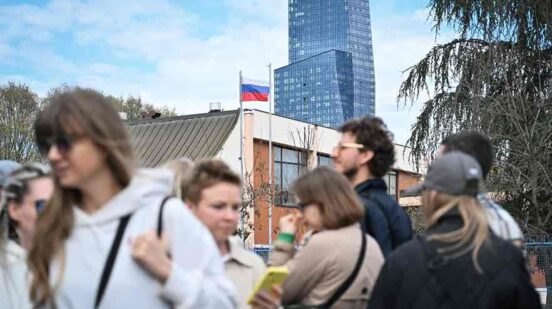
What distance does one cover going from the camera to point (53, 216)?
276cm

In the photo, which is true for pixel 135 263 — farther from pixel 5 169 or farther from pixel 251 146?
pixel 251 146

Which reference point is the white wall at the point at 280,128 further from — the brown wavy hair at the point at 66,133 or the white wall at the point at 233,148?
the brown wavy hair at the point at 66,133

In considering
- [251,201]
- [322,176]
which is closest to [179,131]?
[251,201]

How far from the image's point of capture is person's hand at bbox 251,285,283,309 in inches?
145

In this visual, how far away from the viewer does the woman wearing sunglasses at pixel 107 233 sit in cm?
263

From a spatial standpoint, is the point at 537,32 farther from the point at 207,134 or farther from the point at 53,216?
the point at 207,134

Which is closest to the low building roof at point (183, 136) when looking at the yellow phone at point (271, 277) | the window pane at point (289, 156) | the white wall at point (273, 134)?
the white wall at point (273, 134)

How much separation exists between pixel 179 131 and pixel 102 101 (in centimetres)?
3363

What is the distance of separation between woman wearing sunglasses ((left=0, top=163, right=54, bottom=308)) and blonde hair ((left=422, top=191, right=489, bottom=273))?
1768 mm

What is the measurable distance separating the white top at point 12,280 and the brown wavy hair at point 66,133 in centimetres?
85

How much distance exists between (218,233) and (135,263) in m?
1.18

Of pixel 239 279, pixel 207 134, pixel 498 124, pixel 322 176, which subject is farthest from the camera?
pixel 207 134

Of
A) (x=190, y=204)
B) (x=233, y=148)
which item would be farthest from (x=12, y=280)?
(x=233, y=148)

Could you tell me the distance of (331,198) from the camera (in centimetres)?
437
